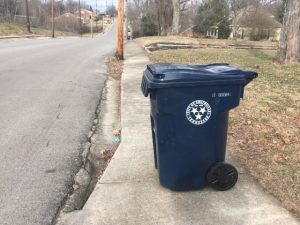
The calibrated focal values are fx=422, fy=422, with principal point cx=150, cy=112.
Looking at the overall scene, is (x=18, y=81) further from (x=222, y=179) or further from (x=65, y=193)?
(x=222, y=179)

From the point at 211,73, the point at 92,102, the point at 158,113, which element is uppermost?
the point at 211,73

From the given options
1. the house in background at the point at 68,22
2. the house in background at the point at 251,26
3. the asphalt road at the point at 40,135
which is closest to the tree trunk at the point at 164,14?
the house in background at the point at 251,26

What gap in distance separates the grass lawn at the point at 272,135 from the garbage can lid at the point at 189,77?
1098 millimetres

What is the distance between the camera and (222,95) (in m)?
3.52

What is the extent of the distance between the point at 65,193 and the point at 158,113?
125 centimetres

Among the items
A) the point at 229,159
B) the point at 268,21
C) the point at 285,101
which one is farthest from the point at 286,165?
the point at 268,21

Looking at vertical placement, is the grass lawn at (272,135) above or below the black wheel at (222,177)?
below

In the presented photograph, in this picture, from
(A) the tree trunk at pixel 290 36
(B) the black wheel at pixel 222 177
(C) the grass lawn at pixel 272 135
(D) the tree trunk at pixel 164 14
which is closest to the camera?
(B) the black wheel at pixel 222 177

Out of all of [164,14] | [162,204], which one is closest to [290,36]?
[162,204]

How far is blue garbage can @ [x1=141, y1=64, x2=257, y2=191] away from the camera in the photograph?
3.45 meters

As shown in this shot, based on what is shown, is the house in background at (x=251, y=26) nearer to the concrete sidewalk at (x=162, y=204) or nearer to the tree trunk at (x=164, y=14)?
the tree trunk at (x=164, y=14)

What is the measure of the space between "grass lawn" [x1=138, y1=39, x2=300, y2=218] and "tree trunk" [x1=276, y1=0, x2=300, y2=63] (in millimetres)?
2699

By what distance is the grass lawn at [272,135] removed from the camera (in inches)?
157

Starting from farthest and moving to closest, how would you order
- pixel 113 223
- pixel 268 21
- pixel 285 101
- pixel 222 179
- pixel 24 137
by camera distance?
pixel 268 21, pixel 285 101, pixel 24 137, pixel 222 179, pixel 113 223
